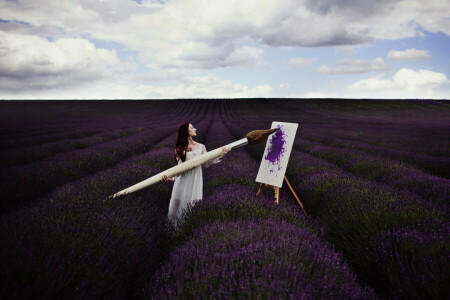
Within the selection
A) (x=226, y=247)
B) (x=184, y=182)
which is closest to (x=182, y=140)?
(x=184, y=182)

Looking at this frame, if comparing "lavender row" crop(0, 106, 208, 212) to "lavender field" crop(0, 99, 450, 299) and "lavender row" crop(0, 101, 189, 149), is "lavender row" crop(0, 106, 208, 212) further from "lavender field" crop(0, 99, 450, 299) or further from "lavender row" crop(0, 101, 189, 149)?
"lavender row" crop(0, 101, 189, 149)

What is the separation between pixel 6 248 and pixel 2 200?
2545mm

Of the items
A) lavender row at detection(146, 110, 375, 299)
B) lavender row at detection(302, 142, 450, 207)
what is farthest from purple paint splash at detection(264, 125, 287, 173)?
lavender row at detection(302, 142, 450, 207)

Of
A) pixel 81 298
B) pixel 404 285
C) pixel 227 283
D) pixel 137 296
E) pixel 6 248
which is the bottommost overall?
pixel 137 296

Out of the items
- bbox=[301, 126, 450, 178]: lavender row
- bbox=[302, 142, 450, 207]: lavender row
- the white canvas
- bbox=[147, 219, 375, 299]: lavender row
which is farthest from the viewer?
bbox=[301, 126, 450, 178]: lavender row

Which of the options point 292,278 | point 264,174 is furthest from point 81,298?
point 264,174

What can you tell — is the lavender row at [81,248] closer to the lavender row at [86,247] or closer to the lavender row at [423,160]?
the lavender row at [86,247]

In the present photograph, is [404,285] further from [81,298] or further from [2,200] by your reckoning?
[2,200]

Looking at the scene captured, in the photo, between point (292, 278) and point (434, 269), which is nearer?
point (292, 278)

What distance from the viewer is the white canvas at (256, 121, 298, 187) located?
13.0 feet

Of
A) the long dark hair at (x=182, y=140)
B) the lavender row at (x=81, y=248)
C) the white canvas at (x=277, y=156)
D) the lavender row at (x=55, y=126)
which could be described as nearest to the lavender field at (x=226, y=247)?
the lavender row at (x=81, y=248)

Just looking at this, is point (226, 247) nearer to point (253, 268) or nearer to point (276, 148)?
point (253, 268)

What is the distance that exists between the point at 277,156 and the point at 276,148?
0.45 feet

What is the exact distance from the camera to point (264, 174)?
13.3 feet
